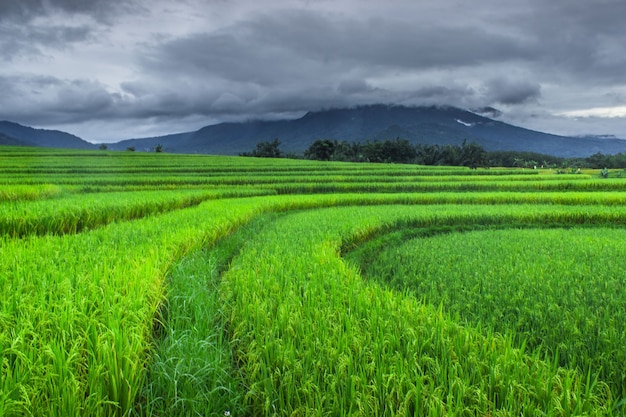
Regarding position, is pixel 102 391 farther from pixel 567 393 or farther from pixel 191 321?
pixel 567 393

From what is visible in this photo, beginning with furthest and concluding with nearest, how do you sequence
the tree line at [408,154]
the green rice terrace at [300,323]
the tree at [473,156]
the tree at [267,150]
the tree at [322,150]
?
1. the tree at [267,150]
2. the tree at [322,150]
3. the tree line at [408,154]
4. the tree at [473,156]
5. the green rice terrace at [300,323]

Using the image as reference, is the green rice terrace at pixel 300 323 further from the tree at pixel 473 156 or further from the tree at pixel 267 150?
the tree at pixel 267 150

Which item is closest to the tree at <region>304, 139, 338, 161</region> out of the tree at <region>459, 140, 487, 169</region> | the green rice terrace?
the tree at <region>459, 140, 487, 169</region>

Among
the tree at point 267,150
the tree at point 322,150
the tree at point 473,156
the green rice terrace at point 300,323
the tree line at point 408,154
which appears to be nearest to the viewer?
the green rice terrace at point 300,323

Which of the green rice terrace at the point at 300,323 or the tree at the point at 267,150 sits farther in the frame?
the tree at the point at 267,150

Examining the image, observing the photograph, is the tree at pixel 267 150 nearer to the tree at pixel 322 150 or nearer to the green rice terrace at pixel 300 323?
the tree at pixel 322 150

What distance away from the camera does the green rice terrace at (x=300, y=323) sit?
2.19m

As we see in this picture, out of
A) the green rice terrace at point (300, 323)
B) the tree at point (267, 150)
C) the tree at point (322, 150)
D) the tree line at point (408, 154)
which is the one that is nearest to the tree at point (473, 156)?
the tree line at point (408, 154)

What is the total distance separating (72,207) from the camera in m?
8.08

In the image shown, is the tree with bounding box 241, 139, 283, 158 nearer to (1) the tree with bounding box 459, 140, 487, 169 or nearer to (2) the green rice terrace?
(1) the tree with bounding box 459, 140, 487, 169

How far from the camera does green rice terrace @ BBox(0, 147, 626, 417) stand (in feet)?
7.20

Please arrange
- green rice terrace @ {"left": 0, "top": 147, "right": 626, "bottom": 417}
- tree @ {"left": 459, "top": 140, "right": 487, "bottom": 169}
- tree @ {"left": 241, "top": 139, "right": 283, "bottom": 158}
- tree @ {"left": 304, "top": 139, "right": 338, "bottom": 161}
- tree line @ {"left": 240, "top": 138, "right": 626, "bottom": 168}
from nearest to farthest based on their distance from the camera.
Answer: green rice terrace @ {"left": 0, "top": 147, "right": 626, "bottom": 417}
tree @ {"left": 459, "top": 140, "right": 487, "bottom": 169}
tree line @ {"left": 240, "top": 138, "right": 626, "bottom": 168}
tree @ {"left": 304, "top": 139, "right": 338, "bottom": 161}
tree @ {"left": 241, "top": 139, "right": 283, "bottom": 158}

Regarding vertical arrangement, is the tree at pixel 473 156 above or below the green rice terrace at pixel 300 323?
above

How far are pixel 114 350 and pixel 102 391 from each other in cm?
24
